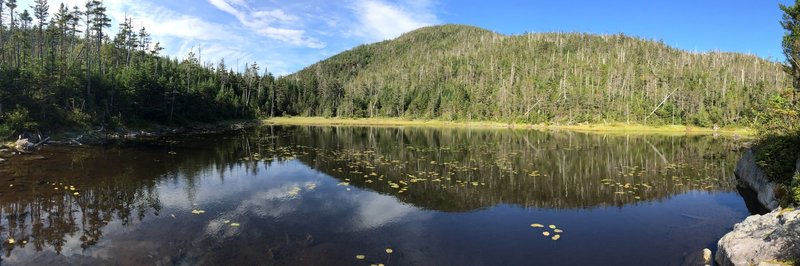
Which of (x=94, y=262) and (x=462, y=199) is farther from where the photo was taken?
(x=462, y=199)

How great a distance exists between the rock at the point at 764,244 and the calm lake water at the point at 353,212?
1.55 metres

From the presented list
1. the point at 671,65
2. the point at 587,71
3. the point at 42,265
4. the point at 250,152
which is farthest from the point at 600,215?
the point at 671,65

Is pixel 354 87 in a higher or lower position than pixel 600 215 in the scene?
higher

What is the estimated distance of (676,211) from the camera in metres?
21.5

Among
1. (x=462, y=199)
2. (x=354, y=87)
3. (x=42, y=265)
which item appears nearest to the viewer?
(x=42, y=265)

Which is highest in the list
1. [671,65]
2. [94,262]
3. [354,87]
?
[671,65]

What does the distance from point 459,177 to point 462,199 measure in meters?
6.93

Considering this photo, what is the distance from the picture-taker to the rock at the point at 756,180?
72.2ft

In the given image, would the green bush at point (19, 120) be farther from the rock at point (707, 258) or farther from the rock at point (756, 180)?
the rock at point (756, 180)

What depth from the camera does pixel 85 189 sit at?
76.2 feet

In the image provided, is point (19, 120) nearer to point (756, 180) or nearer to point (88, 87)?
point (88, 87)

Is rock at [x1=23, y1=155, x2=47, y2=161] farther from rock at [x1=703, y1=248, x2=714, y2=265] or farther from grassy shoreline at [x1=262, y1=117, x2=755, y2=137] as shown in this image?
grassy shoreline at [x1=262, y1=117, x2=755, y2=137]

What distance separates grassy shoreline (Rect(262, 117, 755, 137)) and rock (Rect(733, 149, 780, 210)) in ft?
250

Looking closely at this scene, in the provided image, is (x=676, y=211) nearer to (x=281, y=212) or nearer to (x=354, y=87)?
(x=281, y=212)
